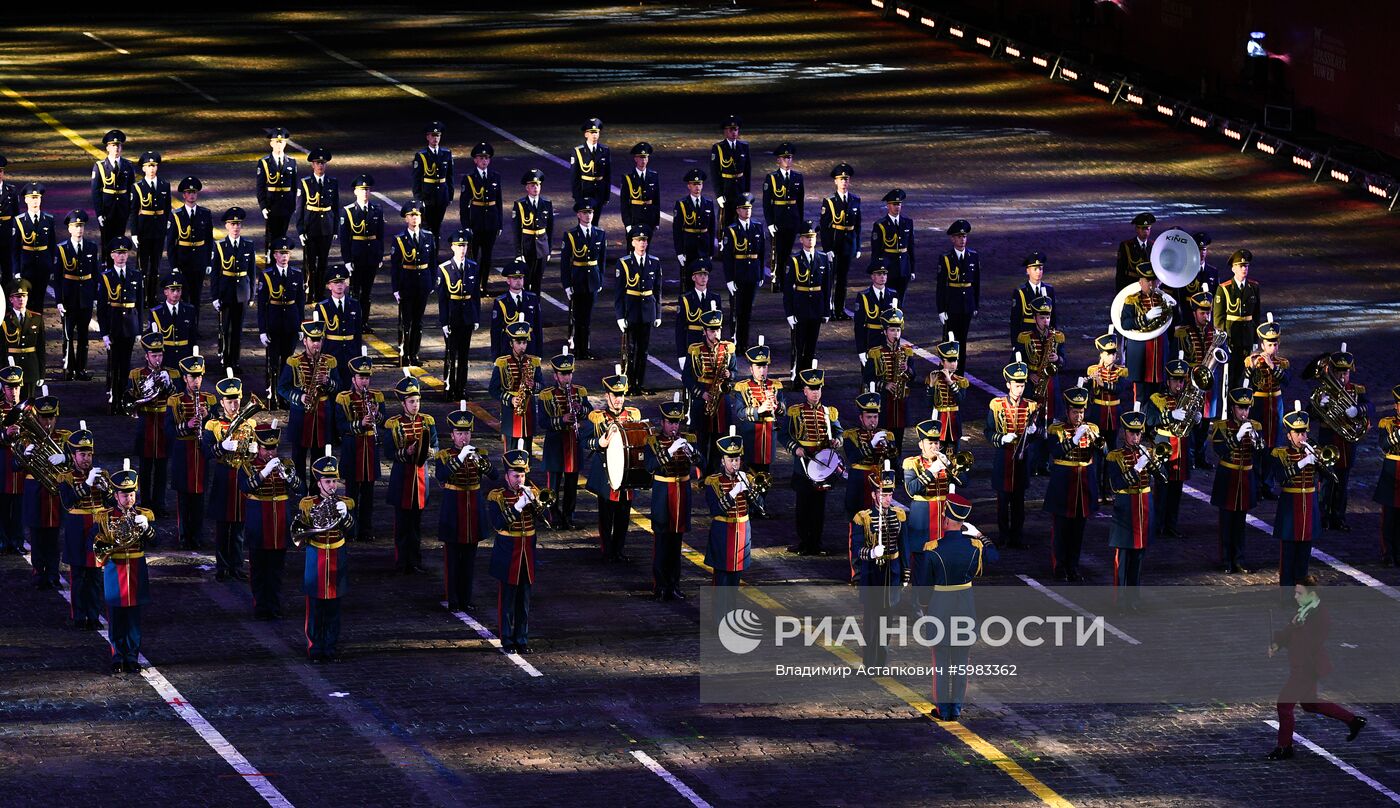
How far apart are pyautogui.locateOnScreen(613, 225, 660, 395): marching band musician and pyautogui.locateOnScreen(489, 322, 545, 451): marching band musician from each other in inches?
173

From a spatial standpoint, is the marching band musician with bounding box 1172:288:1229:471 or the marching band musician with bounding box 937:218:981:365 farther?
the marching band musician with bounding box 937:218:981:365

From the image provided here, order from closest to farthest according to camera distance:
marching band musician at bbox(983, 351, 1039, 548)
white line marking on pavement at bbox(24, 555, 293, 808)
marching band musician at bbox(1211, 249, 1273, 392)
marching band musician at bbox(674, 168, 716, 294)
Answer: white line marking on pavement at bbox(24, 555, 293, 808) → marching band musician at bbox(983, 351, 1039, 548) → marching band musician at bbox(1211, 249, 1273, 392) → marching band musician at bbox(674, 168, 716, 294)

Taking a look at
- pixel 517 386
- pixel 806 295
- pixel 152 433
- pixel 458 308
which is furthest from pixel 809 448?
pixel 152 433

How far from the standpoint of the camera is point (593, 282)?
1496 inches

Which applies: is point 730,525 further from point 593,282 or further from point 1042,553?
point 593,282

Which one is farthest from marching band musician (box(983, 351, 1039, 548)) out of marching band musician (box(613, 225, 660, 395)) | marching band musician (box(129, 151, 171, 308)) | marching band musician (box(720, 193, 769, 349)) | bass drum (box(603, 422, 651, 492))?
marching band musician (box(129, 151, 171, 308))

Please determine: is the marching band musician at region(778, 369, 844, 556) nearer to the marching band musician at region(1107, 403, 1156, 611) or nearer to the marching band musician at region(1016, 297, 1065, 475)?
the marching band musician at region(1016, 297, 1065, 475)

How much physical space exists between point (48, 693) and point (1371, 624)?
14.2 m

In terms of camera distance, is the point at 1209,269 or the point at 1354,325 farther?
the point at 1354,325

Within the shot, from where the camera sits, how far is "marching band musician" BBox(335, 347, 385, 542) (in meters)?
30.1

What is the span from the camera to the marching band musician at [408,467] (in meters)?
29.1

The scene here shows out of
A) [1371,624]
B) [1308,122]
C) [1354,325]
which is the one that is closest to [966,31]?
[1308,122]

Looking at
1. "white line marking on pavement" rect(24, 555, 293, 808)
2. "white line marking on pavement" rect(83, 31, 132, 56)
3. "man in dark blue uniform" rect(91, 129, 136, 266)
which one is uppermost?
"white line marking on pavement" rect(83, 31, 132, 56)

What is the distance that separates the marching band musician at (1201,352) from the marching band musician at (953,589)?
9.41m
